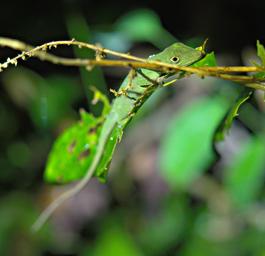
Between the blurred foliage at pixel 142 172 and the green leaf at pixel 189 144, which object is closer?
the green leaf at pixel 189 144

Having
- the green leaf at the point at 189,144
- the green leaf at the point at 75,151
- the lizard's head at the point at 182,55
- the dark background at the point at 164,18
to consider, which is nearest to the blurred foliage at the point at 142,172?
the green leaf at the point at 189,144

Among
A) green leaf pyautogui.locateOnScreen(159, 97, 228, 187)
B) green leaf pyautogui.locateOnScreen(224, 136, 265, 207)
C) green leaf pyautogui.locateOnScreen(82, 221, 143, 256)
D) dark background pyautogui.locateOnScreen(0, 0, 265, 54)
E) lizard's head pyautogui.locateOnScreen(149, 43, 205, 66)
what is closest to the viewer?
lizard's head pyautogui.locateOnScreen(149, 43, 205, 66)

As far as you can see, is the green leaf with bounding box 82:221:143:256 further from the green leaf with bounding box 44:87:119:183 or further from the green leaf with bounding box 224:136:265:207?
the green leaf with bounding box 44:87:119:183

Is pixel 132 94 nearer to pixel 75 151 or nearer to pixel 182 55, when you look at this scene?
pixel 182 55

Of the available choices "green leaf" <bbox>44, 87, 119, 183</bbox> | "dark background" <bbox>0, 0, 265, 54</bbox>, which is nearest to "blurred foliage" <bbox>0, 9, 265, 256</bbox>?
"dark background" <bbox>0, 0, 265, 54</bbox>

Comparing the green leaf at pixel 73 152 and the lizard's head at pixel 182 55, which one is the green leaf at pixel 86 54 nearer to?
the green leaf at pixel 73 152

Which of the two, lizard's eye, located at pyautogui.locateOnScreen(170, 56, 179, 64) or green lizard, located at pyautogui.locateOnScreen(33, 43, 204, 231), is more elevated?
lizard's eye, located at pyautogui.locateOnScreen(170, 56, 179, 64)
